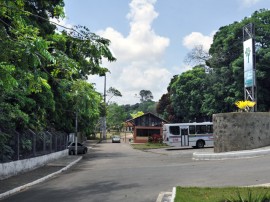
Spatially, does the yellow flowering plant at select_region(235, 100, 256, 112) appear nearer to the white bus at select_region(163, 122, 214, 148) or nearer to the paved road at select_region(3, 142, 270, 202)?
the paved road at select_region(3, 142, 270, 202)

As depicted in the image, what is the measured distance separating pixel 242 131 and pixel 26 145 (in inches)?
483

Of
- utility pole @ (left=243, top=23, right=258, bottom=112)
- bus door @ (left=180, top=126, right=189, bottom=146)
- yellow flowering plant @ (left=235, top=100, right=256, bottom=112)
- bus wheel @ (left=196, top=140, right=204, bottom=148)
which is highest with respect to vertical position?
utility pole @ (left=243, top=23, right=258, bottom=112)

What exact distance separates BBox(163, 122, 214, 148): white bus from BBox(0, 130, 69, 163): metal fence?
594 inches

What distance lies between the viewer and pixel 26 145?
65.8ft

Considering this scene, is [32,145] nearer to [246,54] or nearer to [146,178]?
[146,178]

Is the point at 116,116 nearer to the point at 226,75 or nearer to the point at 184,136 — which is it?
the point at 226,75

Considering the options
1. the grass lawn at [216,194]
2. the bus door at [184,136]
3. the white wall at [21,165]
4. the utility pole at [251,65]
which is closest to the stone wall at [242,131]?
the utility pole at [251,65]

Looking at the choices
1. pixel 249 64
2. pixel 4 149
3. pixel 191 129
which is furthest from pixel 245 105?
Answer: pixel 191 129

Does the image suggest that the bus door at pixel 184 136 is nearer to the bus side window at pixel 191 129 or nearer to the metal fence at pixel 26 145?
the bus side window at pixel 191 129

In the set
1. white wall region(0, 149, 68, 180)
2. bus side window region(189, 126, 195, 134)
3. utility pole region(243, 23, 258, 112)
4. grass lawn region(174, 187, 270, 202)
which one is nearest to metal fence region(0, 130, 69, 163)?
white wall region(0, 149, 68, 180)

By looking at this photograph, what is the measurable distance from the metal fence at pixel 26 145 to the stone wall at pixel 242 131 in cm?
1088

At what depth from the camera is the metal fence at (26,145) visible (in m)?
17.6

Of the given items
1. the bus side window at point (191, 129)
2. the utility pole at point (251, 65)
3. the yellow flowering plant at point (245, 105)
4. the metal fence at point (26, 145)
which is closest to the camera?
the metal fence at point (26, 145)

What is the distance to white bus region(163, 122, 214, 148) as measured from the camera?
3919 centimetres
